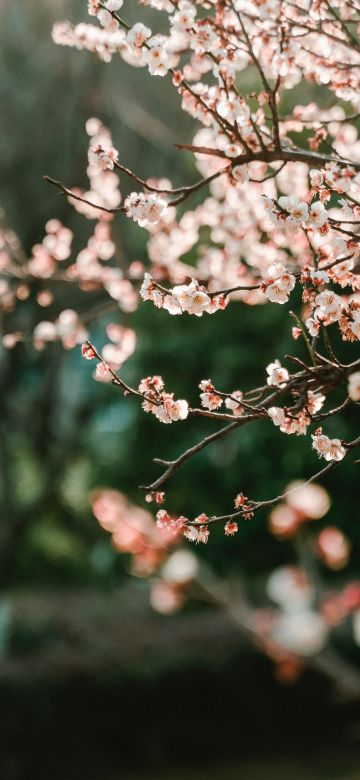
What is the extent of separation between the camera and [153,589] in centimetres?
531

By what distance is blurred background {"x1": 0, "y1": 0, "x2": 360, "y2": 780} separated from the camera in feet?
18.9

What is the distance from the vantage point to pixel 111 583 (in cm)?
804

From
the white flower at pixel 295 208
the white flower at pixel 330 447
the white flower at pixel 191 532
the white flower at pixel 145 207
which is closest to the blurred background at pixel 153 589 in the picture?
the white flower at pixel 191 532

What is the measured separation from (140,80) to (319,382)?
24.3ft

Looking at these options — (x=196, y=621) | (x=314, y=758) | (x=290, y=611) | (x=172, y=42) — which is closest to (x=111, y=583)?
(x=196, y=621)

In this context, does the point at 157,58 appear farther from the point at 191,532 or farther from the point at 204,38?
the point at 191,532

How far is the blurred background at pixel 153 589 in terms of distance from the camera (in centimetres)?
576

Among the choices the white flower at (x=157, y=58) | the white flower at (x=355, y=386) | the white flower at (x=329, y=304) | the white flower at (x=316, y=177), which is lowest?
the white flower at (x=355, y=386)

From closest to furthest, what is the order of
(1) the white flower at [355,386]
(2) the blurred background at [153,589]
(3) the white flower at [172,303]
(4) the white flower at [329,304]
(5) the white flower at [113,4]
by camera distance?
(1) the white flower at [355,386] → (4) the white flower at [329,304] → (3) the white flower at [172,303] → (5) the white flower at [113,4] → (2) the blurred background at [153,589]

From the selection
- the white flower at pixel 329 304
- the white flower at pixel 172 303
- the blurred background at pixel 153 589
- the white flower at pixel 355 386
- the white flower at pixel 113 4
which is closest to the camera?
the white flower at pixel 355 386

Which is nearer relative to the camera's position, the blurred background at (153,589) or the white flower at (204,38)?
the white flower at (204,38)

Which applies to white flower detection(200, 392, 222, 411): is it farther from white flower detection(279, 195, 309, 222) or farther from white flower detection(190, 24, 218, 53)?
white flower detection(190, 24, 218, 53)

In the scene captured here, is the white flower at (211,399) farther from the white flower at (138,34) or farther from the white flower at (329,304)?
the white flower at (138,34)

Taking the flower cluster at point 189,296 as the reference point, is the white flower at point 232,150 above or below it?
above
